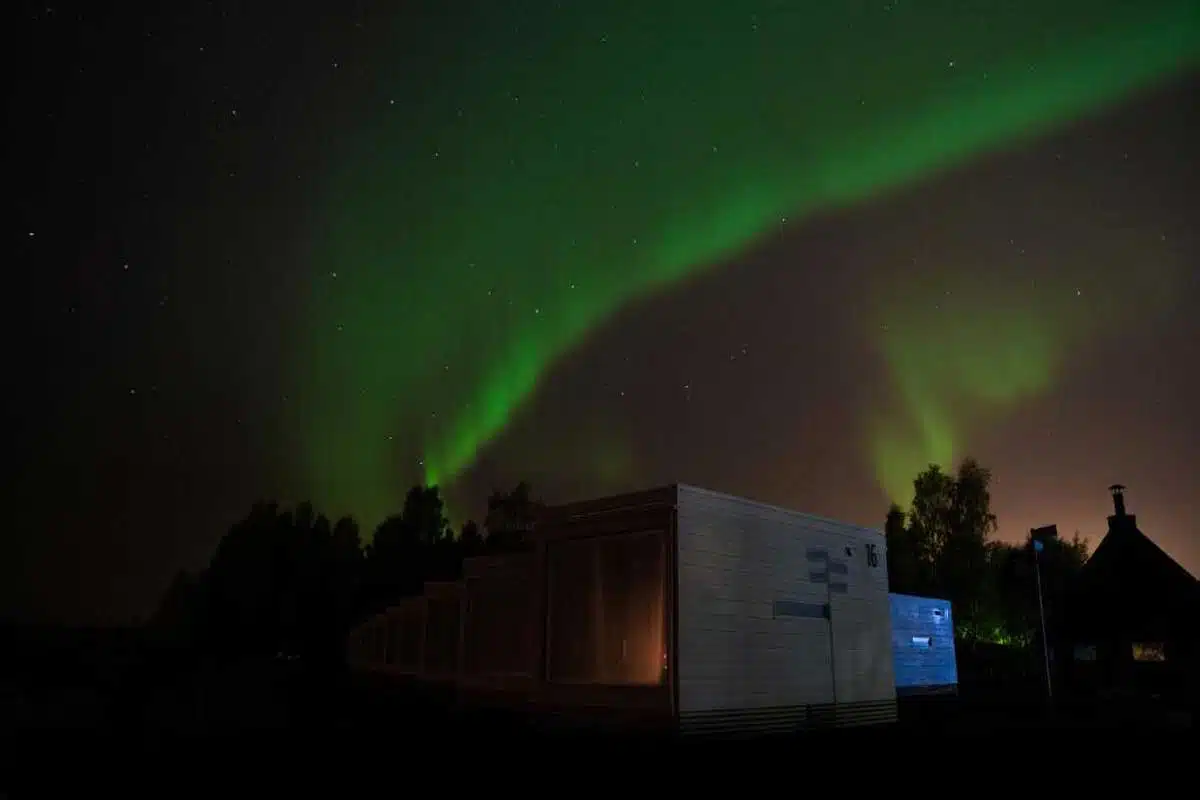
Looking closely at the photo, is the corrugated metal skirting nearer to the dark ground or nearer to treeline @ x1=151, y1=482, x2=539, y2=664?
the dark ground

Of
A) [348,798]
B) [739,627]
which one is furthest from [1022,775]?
[348,798]

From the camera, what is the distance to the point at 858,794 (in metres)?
7.41

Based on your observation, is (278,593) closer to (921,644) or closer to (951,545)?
(951,545)

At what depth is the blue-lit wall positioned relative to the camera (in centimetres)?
2259

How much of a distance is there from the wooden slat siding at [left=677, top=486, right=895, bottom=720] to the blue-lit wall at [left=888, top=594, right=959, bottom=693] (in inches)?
278

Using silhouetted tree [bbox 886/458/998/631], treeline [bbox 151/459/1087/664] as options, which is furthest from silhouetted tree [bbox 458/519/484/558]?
silhouetted tree [bbox 886/458/998/631]

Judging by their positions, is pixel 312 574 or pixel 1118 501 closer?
pixel 1118 501

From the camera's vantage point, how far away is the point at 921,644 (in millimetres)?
23797

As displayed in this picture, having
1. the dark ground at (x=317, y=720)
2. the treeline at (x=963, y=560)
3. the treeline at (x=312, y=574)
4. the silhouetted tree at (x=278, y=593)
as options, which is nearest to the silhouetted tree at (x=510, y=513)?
the treeline at (x=312, y=574)

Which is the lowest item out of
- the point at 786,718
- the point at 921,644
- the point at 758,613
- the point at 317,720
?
the point at 317,720

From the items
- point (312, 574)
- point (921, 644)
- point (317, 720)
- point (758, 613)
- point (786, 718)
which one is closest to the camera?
point (758, 613)

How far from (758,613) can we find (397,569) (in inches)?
2543

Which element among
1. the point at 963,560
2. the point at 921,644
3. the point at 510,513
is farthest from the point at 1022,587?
the point at 510,513

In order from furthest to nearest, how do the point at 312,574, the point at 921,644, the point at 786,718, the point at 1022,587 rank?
the point at 312,574 → the point at 1022,587 → the point at 921,644 → the point at 786,718
